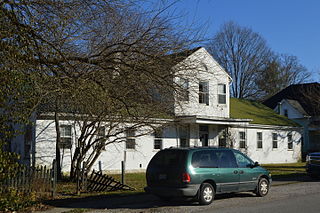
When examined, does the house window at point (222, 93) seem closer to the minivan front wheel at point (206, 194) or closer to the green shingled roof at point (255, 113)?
the green shingled roof at point (255, 113)

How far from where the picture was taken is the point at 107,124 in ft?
53.0

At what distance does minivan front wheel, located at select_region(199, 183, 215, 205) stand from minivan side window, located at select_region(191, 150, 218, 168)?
0.58 meters

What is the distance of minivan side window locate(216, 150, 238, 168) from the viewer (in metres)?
12.4

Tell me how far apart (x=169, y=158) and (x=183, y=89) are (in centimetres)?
205

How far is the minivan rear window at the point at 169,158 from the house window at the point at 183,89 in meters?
1.60

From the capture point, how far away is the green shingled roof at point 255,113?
31.7 metres

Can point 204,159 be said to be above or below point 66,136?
below

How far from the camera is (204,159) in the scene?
11.9 meters

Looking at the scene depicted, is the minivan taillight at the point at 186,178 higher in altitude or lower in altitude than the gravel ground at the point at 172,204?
higher

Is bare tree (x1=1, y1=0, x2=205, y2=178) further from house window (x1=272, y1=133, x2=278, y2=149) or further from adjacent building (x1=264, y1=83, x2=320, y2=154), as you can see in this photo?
adjacent building (x1=264, y1=83, x2=320, y2=154)

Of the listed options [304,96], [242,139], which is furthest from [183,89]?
[304,96]

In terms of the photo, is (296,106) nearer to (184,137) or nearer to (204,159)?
(184,137)

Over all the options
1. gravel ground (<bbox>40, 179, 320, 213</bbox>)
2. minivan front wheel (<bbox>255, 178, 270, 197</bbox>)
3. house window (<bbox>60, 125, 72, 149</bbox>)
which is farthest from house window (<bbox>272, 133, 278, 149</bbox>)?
minivan front wheel (<bbox>255, 178, 270, 197</bbox>)

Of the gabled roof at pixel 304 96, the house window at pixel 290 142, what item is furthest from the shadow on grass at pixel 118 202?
the gabled roof at pixel 304 96
